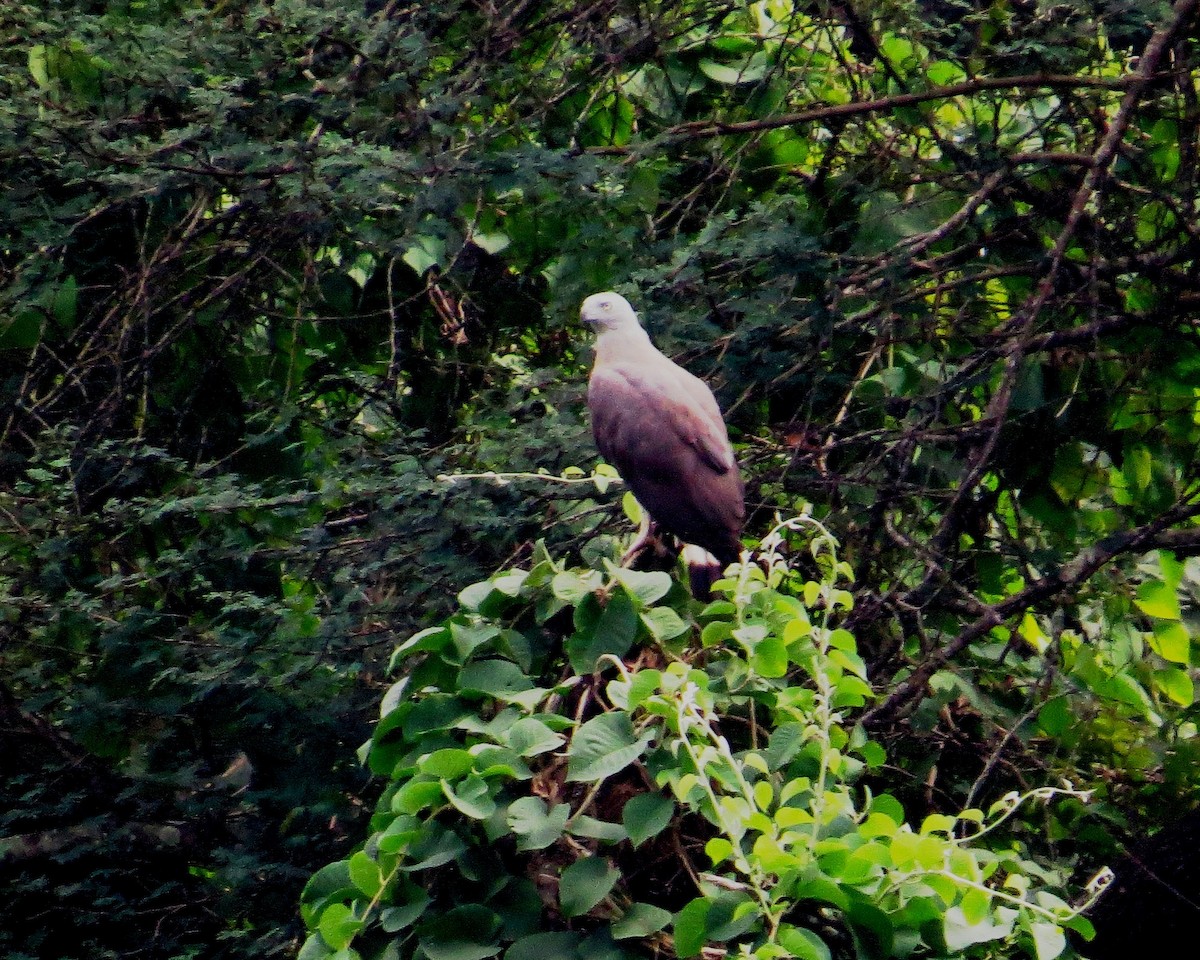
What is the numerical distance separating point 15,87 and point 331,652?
210 centimetres

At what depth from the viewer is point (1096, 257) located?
3.62 metres

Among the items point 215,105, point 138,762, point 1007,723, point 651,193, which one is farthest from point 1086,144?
point 138,762

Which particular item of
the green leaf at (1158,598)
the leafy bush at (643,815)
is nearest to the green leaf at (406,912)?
the leafy bush at (643,815)

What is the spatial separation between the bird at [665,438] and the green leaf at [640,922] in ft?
4.31

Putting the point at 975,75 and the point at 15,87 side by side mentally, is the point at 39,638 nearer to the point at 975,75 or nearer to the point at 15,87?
the point at 15,87

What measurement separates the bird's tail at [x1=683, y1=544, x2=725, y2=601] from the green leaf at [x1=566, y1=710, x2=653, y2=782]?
126 centimetres

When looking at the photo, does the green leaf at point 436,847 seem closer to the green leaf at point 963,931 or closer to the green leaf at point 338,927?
the green leaf at point 338,927

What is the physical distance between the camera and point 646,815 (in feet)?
6.38

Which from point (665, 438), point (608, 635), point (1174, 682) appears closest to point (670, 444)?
point (665, 438)

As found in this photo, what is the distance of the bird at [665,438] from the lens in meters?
3.36

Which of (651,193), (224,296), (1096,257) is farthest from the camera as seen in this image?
(224,296)

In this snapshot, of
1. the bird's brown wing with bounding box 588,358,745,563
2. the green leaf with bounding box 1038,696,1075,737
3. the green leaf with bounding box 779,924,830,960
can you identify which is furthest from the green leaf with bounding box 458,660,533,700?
the green leaf with bounding box 1038,696,1075,737

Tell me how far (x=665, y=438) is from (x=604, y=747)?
5.76ft

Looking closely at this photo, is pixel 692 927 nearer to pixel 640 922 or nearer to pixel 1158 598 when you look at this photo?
pixel 640 922
